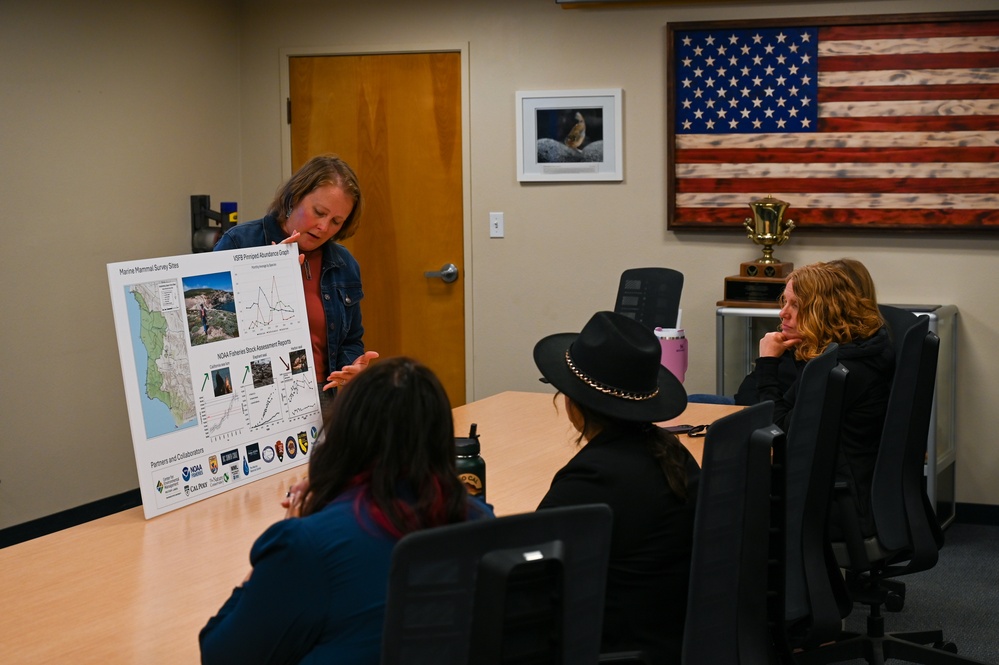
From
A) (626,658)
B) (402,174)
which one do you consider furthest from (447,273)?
(626,658)

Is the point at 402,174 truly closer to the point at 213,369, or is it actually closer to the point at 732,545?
the point at 213,369

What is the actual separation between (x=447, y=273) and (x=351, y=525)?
4429mm

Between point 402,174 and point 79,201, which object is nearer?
point 79,201

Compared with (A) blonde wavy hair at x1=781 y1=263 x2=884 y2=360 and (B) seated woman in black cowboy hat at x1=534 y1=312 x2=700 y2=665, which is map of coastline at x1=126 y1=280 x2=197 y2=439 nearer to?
(B) seated woman in black cowboy hat at x1=534 y1=312 x2=700 y2=665

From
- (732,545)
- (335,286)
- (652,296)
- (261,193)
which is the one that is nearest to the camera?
(732,545)

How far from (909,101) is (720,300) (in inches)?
49.1

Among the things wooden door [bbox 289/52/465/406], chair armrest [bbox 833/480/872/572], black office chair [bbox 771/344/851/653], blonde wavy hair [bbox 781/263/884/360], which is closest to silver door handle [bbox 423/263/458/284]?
wooden door [bbox 289/52/465/406]

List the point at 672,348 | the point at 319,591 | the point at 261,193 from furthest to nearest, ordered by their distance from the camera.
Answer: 1. the point at 261,193
2. the point at 672,348
3. the point at 319,591

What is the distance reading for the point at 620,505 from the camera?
1.93 metres

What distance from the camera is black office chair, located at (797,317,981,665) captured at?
2.99 metres

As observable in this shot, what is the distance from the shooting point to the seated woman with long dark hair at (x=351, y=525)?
1371 mm

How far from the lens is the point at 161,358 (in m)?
2.38

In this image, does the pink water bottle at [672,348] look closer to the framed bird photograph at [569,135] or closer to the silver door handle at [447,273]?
the framed bird photograph at [569,135]

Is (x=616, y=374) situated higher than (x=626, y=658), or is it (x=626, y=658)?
(x=616, y=374)
